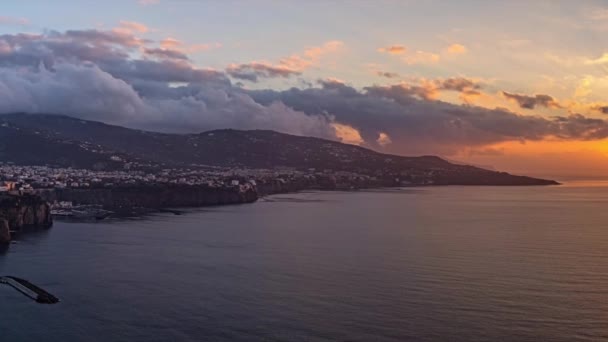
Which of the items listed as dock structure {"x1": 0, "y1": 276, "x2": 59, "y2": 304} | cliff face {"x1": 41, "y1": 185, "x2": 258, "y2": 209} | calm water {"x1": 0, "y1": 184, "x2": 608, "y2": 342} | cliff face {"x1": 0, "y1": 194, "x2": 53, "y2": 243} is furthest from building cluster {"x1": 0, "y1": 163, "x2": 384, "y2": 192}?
dock structure {"x1": 0, "y1": 276, "x2": 59, "y2": 304}

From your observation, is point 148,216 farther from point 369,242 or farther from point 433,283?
point 433,283

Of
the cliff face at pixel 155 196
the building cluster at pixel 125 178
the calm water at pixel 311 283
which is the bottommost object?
the calm water at pixel 311 283

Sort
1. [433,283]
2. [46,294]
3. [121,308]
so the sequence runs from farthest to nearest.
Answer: [433,283], [46,294], [121,308]

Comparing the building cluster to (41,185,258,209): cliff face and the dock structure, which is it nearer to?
(41,185,258,209): cliff face

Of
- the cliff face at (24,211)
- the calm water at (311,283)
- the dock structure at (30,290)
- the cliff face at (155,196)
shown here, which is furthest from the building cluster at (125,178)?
the dock structure at (30,290)

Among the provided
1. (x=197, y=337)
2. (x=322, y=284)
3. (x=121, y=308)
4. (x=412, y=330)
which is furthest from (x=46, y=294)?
(x=412, y=330)

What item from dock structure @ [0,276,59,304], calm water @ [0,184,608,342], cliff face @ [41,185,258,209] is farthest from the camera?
cliff face @ [41,185,258,209]

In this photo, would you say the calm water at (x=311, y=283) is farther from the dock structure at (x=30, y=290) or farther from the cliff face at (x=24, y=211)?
the cliff face at (x=24, y=211)
